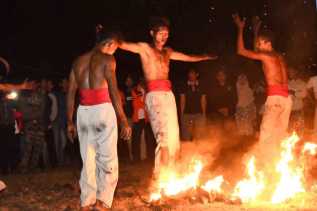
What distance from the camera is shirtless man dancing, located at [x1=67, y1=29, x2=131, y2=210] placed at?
707cm

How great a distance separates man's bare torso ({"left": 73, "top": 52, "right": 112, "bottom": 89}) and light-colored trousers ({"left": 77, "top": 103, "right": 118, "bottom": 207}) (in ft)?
0.93

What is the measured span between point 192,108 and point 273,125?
3977 millimetres

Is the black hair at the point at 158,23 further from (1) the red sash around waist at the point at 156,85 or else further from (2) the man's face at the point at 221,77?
(2) the man's face at the point at 221,77

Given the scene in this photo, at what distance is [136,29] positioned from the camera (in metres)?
16.5

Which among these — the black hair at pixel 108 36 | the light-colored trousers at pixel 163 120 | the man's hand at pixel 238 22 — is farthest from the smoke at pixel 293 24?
the black hair at pixel 108 36

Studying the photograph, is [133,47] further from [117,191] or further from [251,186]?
[251,186]

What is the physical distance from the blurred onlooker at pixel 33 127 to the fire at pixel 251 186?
5.13m

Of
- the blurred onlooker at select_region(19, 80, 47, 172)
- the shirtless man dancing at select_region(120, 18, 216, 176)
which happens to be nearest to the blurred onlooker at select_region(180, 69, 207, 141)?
the blurred onlooker at select_region(19, 80, 47, 172)

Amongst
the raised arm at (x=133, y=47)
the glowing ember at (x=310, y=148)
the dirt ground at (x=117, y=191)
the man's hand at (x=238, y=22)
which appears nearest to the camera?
the dirt ground at (x=117, y=191)

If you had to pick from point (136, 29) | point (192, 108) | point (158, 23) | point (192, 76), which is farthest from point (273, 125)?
point (136, 29)

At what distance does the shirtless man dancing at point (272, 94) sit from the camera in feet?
29.0

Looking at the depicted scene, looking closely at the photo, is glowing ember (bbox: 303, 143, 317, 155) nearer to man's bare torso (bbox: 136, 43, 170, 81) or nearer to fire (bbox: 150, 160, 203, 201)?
fire (bbox: 150, 160, 203, 201)

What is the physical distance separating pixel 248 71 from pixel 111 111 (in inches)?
418

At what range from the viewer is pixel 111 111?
7152 mm
